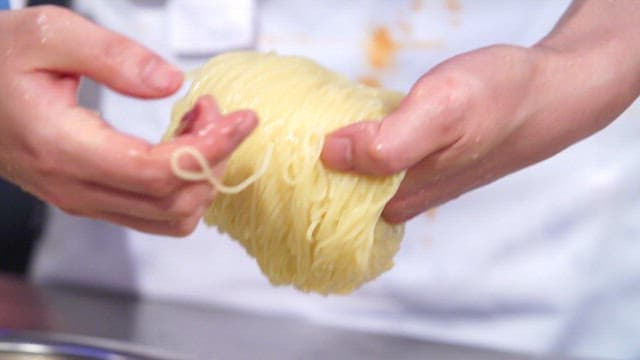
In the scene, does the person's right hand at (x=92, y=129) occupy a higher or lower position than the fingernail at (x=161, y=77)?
lower

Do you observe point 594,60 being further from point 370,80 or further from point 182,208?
point 182,208

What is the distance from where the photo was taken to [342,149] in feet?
2.15

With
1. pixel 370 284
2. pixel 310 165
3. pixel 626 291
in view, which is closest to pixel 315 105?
pixel 310 165

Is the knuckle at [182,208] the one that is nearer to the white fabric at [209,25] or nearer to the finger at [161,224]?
the finger at [161,224]

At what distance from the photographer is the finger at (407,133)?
0.63 m

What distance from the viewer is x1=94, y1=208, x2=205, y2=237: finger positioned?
2.14 ft

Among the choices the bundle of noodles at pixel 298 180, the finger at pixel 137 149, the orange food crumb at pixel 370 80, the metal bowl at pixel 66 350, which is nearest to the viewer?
the finger at pixel 137 149

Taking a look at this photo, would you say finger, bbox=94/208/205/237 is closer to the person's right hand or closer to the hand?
the person's right hand

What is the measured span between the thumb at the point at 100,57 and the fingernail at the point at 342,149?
0.12 meters

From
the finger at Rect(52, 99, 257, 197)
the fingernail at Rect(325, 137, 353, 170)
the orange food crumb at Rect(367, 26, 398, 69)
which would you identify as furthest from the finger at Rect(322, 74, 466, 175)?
the orange food crumb at Rect(367, 26, 398, 69)

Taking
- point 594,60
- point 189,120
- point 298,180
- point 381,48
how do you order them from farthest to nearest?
point 381,48 < point 594,60 < point 298,180 < point 189,120

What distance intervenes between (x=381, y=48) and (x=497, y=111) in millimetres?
272

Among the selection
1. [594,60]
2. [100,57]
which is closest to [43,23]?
[100,57]

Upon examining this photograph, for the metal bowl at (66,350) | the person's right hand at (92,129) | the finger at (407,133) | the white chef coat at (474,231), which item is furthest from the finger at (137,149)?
the white chef coat at (474,231)
